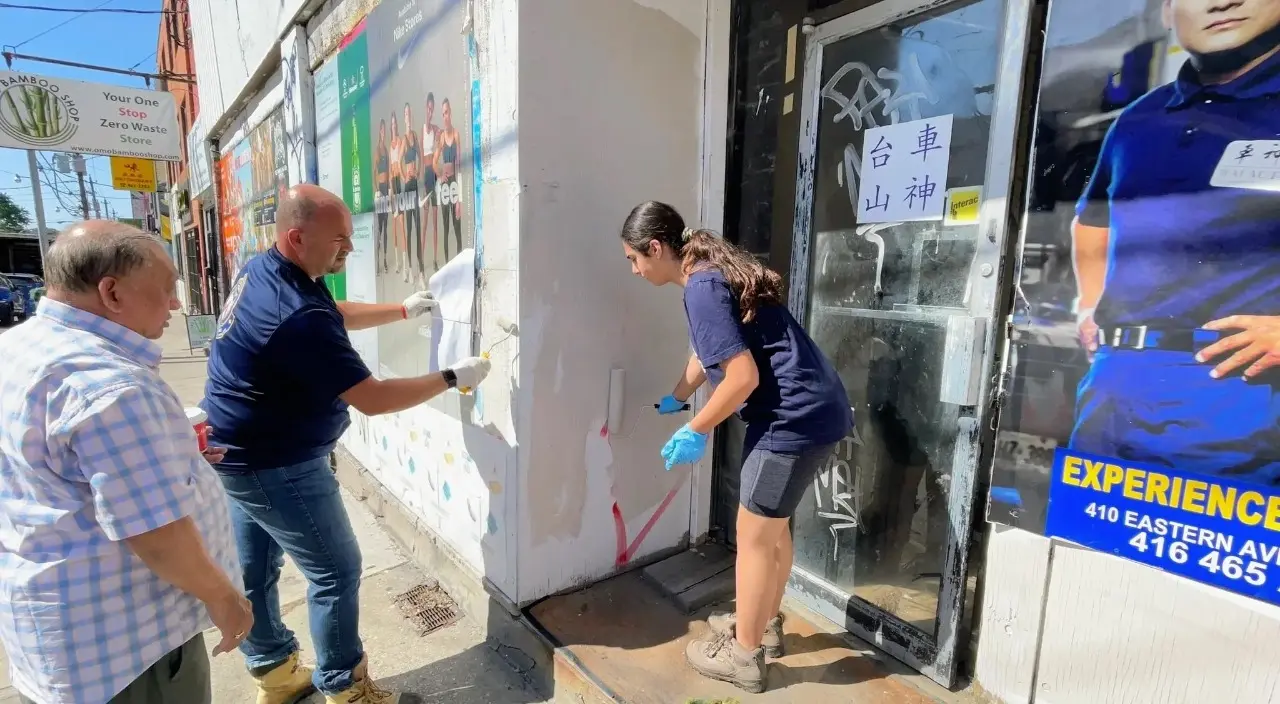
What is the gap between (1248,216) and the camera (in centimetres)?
146

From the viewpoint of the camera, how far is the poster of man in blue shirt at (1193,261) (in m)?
1.45

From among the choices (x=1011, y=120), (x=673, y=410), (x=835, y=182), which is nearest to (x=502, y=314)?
(x=673, y=410)

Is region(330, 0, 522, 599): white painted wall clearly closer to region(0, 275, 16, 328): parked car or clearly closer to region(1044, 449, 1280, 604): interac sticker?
region(1044, 449, 1280, 604): interac sticker

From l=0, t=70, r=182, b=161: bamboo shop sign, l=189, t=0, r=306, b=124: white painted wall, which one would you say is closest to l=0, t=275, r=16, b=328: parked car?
l=0, t=70, r=182, b=161: bamboo shop sign

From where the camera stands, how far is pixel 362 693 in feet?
7.45

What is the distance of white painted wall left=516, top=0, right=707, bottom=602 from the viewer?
2377 mm

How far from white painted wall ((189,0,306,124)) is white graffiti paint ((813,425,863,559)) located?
4.70 metres

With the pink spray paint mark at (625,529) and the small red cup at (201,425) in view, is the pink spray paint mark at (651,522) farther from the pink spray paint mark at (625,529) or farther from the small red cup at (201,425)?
the small red cup at (201,425)

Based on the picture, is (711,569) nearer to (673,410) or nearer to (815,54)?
(673,410)

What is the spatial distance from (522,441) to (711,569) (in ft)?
3.76

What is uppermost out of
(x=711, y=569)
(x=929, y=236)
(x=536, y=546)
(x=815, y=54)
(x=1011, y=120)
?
(x=815, y=54)

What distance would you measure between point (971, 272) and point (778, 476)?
0.94 meters

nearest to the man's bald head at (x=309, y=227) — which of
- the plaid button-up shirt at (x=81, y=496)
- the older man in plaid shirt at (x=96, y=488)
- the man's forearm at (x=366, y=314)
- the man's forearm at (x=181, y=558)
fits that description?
the man's forearm at (x=366, y=314)

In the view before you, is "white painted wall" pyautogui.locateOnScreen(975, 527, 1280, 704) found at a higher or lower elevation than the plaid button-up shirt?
lower
